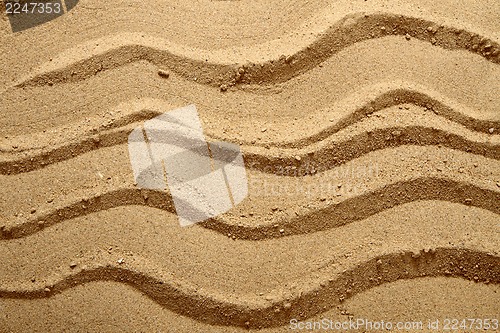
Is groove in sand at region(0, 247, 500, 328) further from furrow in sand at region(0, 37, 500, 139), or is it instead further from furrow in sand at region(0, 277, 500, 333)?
furrow in sand at region(0, 37, 500, 139)

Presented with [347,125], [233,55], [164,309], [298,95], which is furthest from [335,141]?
[164,309]

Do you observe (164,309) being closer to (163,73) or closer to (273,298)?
(273,298)

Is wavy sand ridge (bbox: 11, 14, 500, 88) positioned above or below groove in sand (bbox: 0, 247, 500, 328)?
above

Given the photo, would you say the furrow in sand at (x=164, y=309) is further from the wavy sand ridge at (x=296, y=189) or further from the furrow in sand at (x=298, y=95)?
the furrow in sand at (x=298, y=95)

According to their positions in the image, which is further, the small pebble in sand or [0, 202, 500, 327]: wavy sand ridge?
the small pebble in sand

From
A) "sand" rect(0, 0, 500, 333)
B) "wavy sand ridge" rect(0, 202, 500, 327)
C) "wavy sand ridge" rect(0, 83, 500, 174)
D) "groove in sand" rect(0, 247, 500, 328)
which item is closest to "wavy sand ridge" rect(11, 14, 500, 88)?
"sand" rect(0, 0, 500, 333)

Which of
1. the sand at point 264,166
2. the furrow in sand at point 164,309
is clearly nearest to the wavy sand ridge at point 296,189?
the sand at point 264,166

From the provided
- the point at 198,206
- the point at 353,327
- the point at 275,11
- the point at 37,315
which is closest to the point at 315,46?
the point at 275,11

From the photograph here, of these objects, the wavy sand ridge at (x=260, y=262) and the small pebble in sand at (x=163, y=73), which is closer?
the wavy sand ridge at (x=260, y=262)
